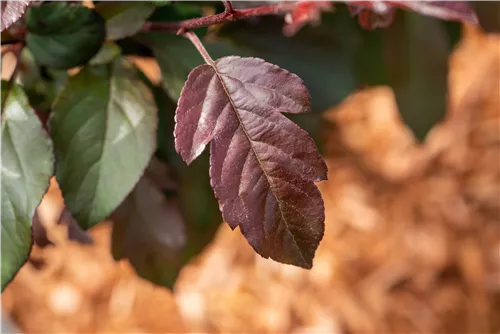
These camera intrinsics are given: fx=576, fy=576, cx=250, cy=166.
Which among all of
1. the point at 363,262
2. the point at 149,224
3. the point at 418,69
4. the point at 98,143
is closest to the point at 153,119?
the point at 98,143

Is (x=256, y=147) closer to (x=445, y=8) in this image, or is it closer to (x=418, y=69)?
(x=445, y=8)

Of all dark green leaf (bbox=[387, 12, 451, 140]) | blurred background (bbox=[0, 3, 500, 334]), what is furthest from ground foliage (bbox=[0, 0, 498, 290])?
blurred background (bbox=[0, 3, 500, 334])

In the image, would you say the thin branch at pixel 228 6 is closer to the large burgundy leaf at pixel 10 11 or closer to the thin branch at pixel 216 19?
the thin branch at pixel 216 19

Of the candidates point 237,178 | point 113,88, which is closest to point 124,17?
point 113,88

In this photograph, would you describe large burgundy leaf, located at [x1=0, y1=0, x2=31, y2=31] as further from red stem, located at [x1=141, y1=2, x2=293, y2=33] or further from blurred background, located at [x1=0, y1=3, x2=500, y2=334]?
blurred background, located at [x1=0, y1=3, x2=500, y2=334]

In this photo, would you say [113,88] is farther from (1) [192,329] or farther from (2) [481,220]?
(2) [481,220]

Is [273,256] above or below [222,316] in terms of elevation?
above
